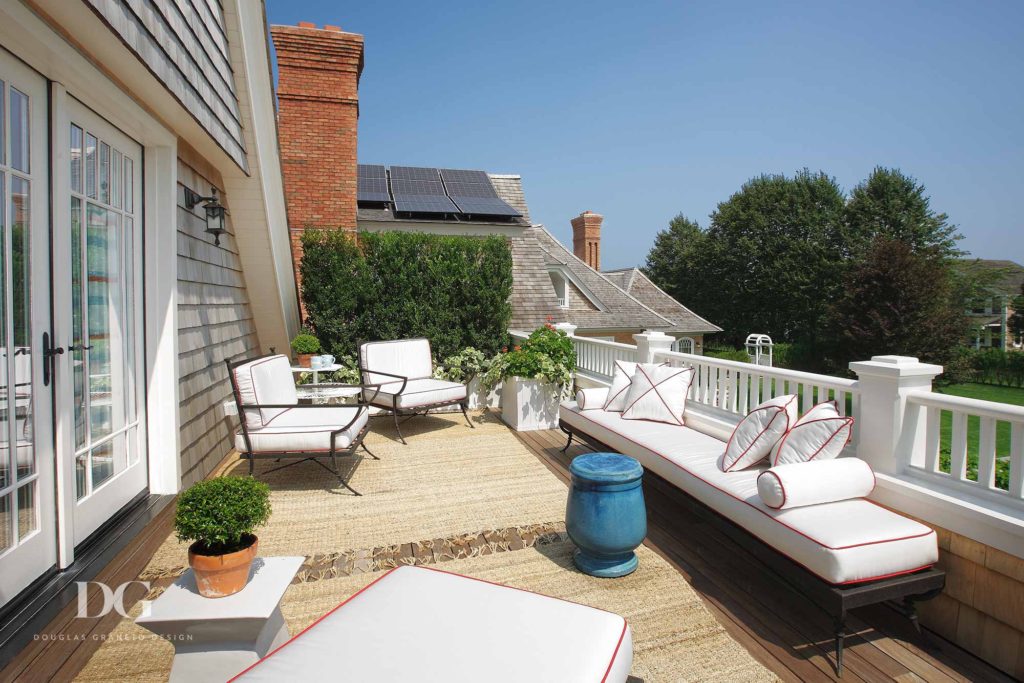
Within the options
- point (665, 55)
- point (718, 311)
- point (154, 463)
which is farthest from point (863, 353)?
point (154, 463)

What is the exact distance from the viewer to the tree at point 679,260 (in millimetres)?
31859

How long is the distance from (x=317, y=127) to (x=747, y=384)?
257 inches

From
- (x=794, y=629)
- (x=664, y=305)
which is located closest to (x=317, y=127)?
(x=794, y=629)

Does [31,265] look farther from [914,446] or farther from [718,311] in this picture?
[718,311]

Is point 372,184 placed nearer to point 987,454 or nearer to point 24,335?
point 24,335

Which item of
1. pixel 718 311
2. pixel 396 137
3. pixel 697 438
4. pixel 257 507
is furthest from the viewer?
pixel 718 311

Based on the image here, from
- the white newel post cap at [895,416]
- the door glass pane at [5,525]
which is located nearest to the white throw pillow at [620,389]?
the white newel post cap at [895,416]

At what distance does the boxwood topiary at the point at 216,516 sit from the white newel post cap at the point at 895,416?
277 centimetres

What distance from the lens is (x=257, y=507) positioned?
6.53 ft

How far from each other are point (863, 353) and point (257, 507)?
22.3 metres

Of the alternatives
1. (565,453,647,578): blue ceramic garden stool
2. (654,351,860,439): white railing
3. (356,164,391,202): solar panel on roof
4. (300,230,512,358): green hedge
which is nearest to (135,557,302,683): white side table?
(565,453,647,578): blue ceramic garden stool

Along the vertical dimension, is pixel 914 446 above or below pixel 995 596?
above

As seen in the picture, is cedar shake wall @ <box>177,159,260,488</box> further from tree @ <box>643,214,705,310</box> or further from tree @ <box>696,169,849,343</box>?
tree @ <box>643,214,705,310</box>

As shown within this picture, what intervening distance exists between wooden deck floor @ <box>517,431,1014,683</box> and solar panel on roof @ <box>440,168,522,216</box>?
268 inches
